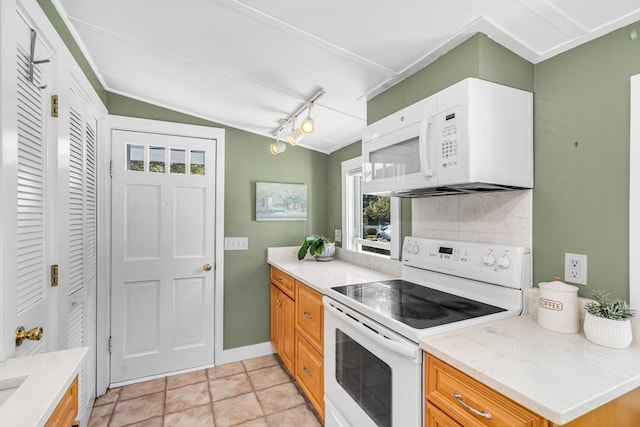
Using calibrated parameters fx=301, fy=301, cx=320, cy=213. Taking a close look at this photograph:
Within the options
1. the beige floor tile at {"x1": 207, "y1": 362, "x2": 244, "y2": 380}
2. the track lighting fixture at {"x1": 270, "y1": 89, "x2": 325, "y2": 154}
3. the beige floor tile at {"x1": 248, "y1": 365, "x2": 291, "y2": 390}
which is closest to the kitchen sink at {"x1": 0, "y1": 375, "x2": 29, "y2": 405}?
the track lighting fixture at {"x1": 270, "y1": 89, "x2": 325, "y2": 154}

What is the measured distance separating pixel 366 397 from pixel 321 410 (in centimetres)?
60

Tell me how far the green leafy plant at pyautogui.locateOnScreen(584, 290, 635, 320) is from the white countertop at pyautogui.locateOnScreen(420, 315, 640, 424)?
10 cm

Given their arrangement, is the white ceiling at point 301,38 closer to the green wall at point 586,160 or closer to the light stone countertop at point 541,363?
the green wall at point 586,160

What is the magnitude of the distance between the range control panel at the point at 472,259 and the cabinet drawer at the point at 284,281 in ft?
2.95

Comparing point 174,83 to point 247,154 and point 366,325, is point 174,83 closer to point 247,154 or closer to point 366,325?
point 247,154

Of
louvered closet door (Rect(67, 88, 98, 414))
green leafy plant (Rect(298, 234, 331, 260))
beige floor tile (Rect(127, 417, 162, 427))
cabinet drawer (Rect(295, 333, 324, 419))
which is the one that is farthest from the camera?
green leafy plant (Rect(298, 234, 331, 260))

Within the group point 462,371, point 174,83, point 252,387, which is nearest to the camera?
point 462,371

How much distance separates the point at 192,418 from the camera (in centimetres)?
199

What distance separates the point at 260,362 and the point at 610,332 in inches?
98.4

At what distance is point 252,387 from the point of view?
7.69ft

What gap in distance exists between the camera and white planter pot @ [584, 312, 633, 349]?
3.25ft

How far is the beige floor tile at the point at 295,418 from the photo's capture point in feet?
6.35

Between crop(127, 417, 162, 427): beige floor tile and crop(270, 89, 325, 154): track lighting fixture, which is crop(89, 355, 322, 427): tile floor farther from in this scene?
crop(270, 89, 325, 154): track lighting fixture

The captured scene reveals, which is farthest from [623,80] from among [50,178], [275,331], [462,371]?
[275,331]
